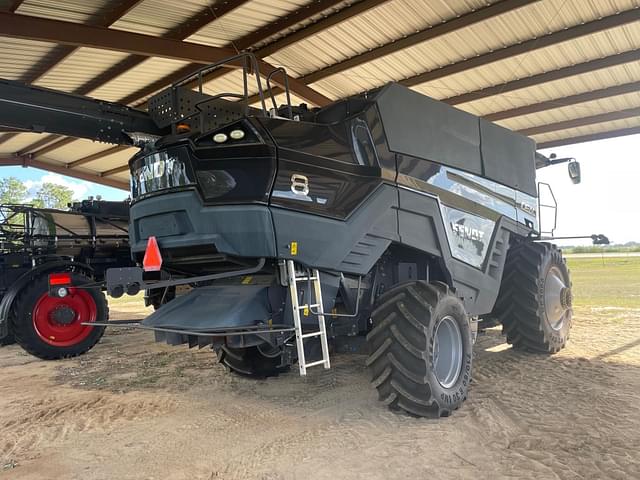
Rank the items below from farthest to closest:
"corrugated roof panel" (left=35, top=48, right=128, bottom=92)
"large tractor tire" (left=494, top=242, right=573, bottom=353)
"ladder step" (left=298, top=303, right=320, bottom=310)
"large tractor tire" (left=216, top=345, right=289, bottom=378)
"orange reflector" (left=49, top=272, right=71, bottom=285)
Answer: "corrugated roof panel" (left=35, top=48, right=128, bottom=92) < "orange reflector" (left=49, top=272, right=71, bottom=285) < "large tractor tire" (left=494, top=242, right=573, bottom=353) < "large tractor tire" (left=216, top=345, right=289, bottom=378) < "ladder step" (left=298, top=303, right=320, bottom=310)

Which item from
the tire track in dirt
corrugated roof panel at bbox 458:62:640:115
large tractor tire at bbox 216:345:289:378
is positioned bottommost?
the tire track in dirt

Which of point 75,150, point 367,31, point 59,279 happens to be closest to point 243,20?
point 367,31

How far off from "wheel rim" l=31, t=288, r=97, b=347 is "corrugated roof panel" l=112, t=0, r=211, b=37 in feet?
16.8

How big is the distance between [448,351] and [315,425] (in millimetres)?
1360

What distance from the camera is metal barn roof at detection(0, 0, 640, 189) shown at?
353 inches

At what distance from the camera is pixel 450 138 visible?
5.04m

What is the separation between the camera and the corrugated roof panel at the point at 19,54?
32.8 ft

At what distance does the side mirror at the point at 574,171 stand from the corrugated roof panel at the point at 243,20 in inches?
212

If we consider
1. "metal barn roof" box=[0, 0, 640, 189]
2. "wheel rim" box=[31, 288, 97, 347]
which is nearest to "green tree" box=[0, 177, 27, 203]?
"metal barn roof" box=[0, 0, 640, 189]

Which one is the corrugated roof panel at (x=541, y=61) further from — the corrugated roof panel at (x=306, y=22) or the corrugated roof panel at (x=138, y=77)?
the corrugated roof panel at (x=138, y=77)

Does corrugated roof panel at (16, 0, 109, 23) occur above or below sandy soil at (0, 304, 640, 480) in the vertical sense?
above

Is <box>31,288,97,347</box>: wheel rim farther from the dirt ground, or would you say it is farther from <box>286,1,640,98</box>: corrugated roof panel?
<box>286,1,640,98</box>: corrugated roof panel

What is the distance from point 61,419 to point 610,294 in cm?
1343

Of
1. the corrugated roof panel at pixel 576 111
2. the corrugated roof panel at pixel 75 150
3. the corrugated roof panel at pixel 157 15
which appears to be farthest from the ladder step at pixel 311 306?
the corrugated roof panel at pixel 75 150
